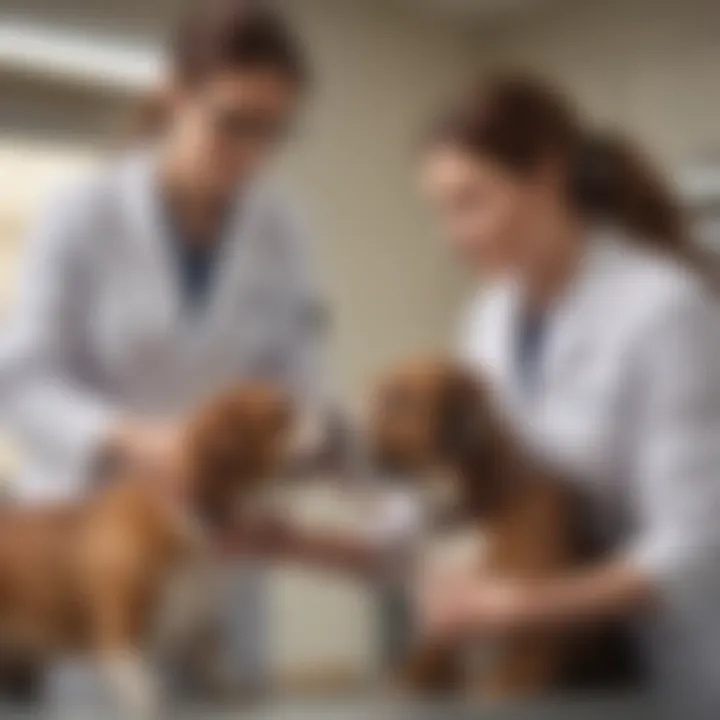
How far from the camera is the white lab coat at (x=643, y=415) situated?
0.72 m

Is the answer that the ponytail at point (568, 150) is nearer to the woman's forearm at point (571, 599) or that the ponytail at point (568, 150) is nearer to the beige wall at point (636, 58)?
the beige wall at point (636, 58)

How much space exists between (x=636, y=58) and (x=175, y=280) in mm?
283

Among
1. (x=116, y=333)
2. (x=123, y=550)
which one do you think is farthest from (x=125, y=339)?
(x=123, y=550)

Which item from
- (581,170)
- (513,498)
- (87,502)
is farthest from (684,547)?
(87,502)

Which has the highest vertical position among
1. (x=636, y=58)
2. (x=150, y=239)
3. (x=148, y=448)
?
(x=636, y=58)

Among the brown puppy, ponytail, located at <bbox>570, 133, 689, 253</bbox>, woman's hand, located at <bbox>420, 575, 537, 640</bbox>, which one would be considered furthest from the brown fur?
ponytail, located at <bbox>570, 133, 689, 253</bbox>

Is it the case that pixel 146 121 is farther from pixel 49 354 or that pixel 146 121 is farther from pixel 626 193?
pixel 626 193

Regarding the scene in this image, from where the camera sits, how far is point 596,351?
2.41 feet

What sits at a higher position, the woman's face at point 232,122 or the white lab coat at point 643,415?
the woman's face at point 232,122

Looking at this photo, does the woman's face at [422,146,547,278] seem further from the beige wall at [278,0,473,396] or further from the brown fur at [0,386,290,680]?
the brown fur at [0,386,290,680]

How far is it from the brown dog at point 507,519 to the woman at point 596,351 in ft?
0.04

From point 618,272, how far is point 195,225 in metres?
0.23

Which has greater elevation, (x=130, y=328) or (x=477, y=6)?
(x=477, y=6)

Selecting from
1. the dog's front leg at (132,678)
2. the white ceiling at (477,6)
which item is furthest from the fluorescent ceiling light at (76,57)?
the dog's front leg at (132,678)
